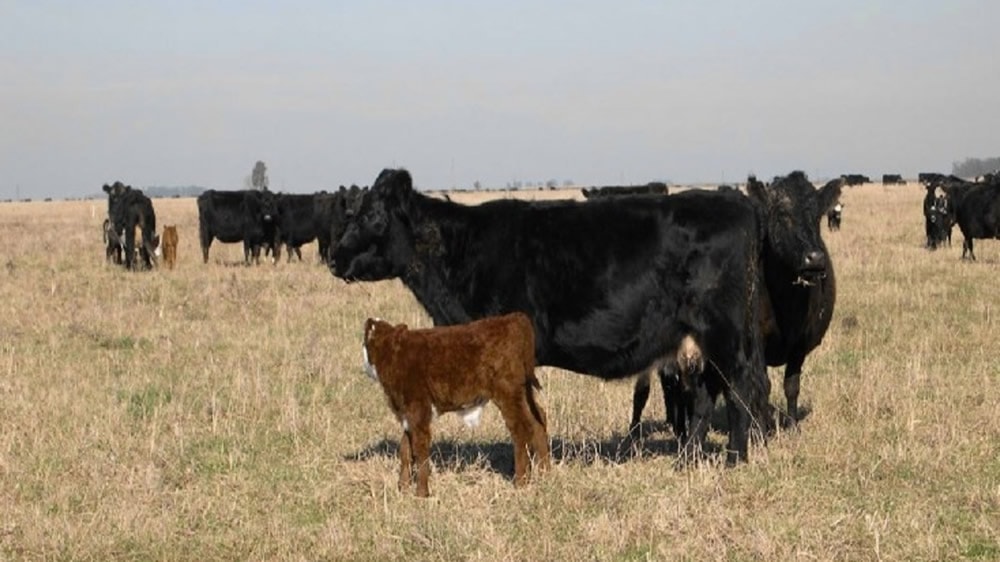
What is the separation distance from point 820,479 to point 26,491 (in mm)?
4961

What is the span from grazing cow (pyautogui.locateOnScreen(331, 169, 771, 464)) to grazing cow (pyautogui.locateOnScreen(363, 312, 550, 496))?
23.8 inches

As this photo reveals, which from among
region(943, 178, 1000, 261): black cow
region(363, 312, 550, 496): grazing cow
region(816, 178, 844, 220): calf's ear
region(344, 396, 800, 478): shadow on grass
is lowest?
region(344, 396, 800, 478): shadow on grass

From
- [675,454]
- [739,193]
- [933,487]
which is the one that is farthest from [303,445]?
[933,487]

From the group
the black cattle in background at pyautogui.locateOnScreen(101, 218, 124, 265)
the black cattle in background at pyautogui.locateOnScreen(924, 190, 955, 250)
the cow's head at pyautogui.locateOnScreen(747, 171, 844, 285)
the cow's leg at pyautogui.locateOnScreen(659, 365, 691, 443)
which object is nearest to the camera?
the cow's head at pyautogui.locateOnScreen(747, 171, 844, 285)

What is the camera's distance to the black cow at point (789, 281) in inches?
332

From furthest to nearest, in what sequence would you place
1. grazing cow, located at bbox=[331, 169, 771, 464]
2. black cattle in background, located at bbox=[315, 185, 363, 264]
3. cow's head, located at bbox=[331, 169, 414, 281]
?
black cattle in background, located at bbox=[315, 185, 363, 264], cow's head, located at bbox=[331, 169, 414, 281], grazing cow, located at bbox=[331, 169, 771, 464]

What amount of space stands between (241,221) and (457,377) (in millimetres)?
23086

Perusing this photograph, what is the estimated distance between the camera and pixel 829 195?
8.98 metres

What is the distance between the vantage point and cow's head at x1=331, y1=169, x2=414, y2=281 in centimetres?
792

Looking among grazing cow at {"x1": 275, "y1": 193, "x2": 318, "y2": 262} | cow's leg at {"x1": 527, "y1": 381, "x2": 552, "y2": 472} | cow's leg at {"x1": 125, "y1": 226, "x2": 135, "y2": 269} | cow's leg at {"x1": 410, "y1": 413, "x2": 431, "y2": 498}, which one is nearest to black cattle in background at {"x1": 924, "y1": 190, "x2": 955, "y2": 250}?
grazing cow at {"x1": 275, "y1": 193, "x2": 318, "y2": 262}

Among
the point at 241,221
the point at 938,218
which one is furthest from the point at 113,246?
the point at 938,218

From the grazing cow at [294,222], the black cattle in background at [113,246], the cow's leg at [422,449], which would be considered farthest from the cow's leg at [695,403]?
the grazing cow at [294,222]

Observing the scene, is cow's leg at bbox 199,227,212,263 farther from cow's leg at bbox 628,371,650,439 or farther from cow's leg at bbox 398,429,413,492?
cow's leg at bbox 398,429,413,492

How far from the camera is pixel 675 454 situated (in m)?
8.19
